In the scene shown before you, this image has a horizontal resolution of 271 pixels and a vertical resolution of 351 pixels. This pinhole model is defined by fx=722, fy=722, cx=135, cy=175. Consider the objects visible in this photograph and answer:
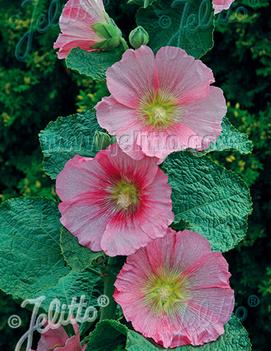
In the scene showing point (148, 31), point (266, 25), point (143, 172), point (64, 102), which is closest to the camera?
point (143, 172)

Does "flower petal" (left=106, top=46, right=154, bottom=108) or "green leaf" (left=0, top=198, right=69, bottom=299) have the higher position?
"flower petal" (left=106, top=46, right=154, bottom=108)

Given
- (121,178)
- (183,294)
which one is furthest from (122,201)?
(183,294)

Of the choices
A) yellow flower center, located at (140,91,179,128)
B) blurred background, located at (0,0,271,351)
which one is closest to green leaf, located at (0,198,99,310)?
yellow flower center, located at (140,91,179,128)

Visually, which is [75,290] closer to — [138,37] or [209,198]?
[209,198]

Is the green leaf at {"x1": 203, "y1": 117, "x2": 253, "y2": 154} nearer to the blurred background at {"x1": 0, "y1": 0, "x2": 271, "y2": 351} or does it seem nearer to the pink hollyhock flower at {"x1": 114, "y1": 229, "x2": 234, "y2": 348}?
the pink hollyhock flower at {"x1": 114, "y1": 229, "x2": 234, "y2": 348}

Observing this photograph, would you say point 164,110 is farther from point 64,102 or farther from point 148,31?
point 64,102
